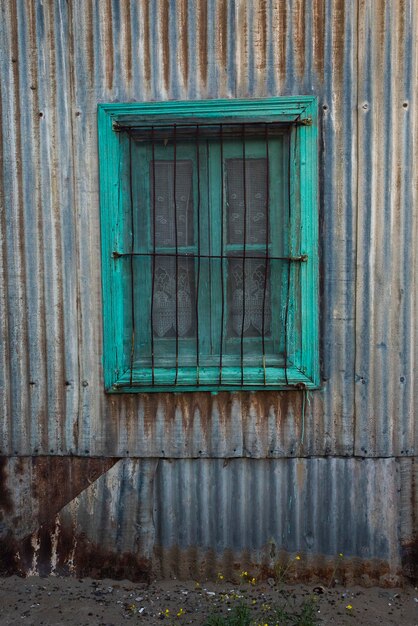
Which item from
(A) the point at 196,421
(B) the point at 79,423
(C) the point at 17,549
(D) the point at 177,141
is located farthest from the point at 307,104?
(C) the point at 17,549

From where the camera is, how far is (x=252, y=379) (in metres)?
3.25

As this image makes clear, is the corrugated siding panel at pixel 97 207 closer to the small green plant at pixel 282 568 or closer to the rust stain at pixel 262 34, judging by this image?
the rust stain at pixel 262 34

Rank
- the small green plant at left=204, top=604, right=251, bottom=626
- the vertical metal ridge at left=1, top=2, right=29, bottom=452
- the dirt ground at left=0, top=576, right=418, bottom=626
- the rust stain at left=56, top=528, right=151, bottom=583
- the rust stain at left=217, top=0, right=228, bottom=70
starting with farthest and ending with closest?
the rust stain at left=56, top=528, right=151, bottom=583 → the vertical metal ridge at left=1, top=2, right=29, bottom=452 → the rust stain at left=217, top=0, right=228, bottom=70 → the dirt ground at left=0, top=576, right=418, bottom=626 → the small green plant at left=204, top=604, right=251, bottom=626

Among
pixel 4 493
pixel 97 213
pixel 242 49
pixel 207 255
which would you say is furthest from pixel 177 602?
pixel 242 49

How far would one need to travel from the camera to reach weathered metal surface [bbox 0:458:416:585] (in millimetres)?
3303

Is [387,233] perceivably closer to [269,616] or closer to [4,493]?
[269,616]

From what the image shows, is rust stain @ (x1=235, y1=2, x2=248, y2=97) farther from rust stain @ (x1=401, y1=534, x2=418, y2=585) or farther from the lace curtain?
rust stain @ (x1=401, y1=534, x2=418, y2=585)

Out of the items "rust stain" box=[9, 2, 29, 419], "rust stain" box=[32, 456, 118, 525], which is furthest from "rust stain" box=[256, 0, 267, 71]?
"rust stain" box=[32, 456, 118, 525]

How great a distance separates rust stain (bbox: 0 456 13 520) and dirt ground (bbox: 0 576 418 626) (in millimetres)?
378

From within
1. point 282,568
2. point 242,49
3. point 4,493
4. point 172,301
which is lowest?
point 282,568

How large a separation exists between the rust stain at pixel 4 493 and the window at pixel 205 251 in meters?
0.77

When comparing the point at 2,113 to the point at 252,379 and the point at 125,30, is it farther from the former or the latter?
the point at 252,379

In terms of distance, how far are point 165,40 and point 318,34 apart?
79cm

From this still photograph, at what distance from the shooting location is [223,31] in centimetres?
315
